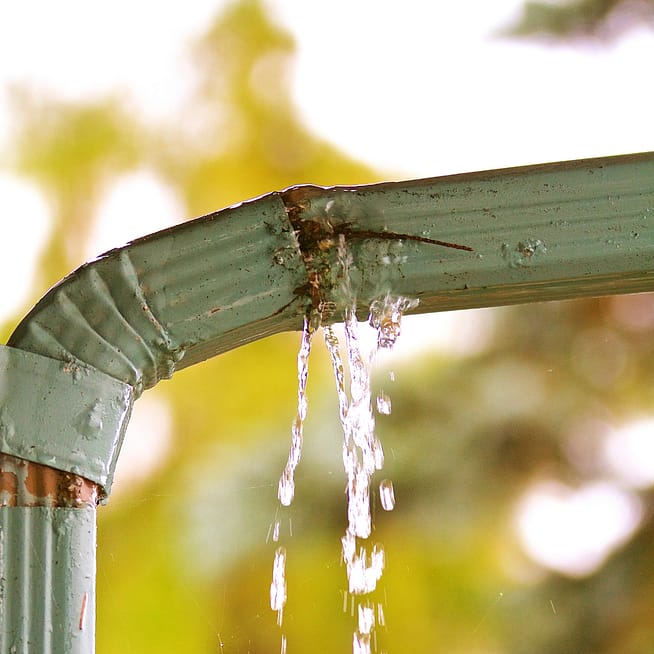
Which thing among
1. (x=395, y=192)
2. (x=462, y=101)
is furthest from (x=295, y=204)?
(x=462, y=101)

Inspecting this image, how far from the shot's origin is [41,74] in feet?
6.19

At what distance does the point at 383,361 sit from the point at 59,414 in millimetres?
1560

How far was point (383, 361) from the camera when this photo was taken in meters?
1.98

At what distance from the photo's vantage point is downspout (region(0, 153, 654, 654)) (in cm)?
46

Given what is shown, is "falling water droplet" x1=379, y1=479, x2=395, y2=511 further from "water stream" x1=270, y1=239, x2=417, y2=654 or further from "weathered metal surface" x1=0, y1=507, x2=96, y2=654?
"weathered metal surface" x1=0, y1=507, x2=96, y2=654

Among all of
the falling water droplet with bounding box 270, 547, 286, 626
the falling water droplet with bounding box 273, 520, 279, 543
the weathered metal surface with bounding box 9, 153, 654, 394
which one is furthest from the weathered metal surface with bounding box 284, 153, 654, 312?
the falling water droplet with bounding box 273, 520, 279, 543

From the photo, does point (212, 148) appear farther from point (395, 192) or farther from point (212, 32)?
point (395, 192)

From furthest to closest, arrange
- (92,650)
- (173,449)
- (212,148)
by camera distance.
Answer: (212,148)
(173,449)
(92,650)

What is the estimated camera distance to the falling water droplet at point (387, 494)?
6.12ft

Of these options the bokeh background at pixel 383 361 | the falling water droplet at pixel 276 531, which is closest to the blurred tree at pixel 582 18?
the bokeh background at pixel 383 361

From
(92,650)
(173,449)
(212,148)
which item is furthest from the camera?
(212,148)

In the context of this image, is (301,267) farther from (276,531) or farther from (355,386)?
(276,531)

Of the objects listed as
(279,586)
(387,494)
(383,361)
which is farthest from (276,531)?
(383,361)

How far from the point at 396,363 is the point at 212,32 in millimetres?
863
